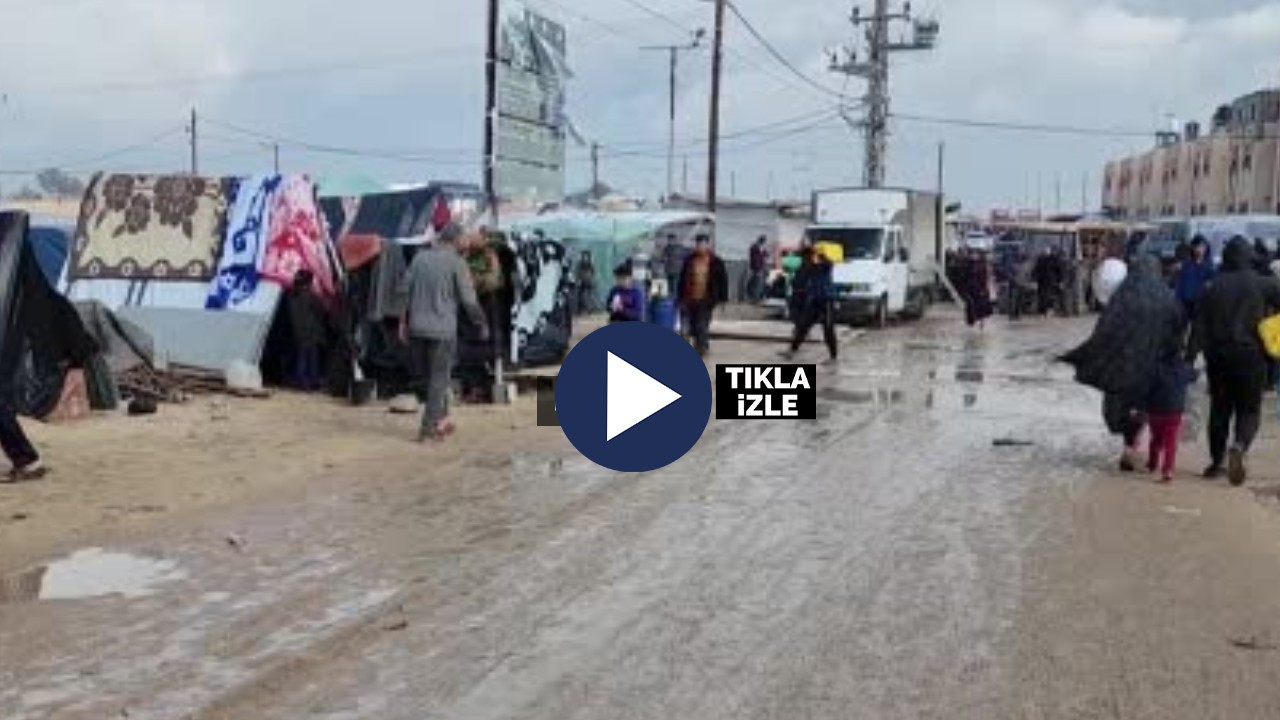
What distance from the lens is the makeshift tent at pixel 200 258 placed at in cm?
1688

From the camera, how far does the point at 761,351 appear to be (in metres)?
25.3

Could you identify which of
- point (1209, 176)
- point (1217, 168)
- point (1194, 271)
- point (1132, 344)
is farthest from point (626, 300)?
point (1209, 176)

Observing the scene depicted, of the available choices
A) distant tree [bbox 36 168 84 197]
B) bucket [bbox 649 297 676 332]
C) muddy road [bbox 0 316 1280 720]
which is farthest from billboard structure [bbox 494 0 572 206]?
distant tree [bbox 36 168 84 197]

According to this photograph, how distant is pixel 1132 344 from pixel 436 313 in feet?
17.8

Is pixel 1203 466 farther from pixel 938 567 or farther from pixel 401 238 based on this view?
pixel 401 238

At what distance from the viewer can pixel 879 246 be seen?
34.3 meters

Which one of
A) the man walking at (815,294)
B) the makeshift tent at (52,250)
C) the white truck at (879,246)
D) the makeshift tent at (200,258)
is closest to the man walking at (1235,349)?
the makeshift tent at (200,258)

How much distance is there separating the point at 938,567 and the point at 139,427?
7.83m

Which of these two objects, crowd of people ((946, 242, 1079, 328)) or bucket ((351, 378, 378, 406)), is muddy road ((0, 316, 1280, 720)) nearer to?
bucket ((351, 378, 378, 406))

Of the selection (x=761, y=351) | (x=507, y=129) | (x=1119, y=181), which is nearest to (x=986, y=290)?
(x=761, y=351)

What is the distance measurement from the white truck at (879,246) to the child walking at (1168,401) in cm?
2098

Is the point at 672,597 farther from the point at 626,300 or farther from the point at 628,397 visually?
the point at 626,300

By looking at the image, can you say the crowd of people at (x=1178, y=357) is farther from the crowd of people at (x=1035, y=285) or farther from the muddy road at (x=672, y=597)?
the crowd of people at (x=1035, y=285)

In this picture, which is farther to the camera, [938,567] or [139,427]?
[139,427]
